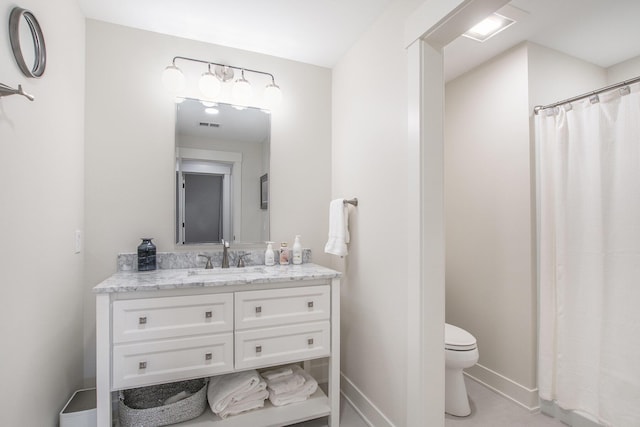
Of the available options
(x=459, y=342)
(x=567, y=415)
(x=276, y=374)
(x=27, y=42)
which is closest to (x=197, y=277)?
(x=276, y=374)

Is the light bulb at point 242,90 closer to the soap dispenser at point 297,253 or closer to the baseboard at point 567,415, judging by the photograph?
the soap dispenser at point 297,253

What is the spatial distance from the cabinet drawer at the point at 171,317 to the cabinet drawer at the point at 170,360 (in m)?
0.04

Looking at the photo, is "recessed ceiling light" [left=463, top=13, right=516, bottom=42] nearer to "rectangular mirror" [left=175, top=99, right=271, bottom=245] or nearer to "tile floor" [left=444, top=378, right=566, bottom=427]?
"rectangular mirror" [left=175, top=99, right=271, bottom=245]

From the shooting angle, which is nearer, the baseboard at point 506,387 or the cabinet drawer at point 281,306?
the cabinet drawer at point 281,306

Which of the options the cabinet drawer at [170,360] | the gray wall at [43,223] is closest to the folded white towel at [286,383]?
the cabinet drawer at [170,360]

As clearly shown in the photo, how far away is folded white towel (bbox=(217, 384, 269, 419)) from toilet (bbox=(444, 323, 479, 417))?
111 centimetres

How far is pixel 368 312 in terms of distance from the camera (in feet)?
6.47

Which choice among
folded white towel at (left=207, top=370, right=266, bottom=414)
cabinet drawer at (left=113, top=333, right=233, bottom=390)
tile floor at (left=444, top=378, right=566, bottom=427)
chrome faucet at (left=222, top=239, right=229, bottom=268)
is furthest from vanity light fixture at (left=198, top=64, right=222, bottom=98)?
tile floor at (left=444, top=378, right=566, bottom=427)

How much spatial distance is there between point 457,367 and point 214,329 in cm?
149

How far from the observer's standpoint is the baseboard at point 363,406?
1.77 meters

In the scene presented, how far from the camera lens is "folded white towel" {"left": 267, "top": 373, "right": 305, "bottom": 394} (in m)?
1.82

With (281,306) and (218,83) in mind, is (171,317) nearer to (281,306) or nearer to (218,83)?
(281,306)

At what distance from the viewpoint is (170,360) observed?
153cm

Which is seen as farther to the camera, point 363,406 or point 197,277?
point 363,406
